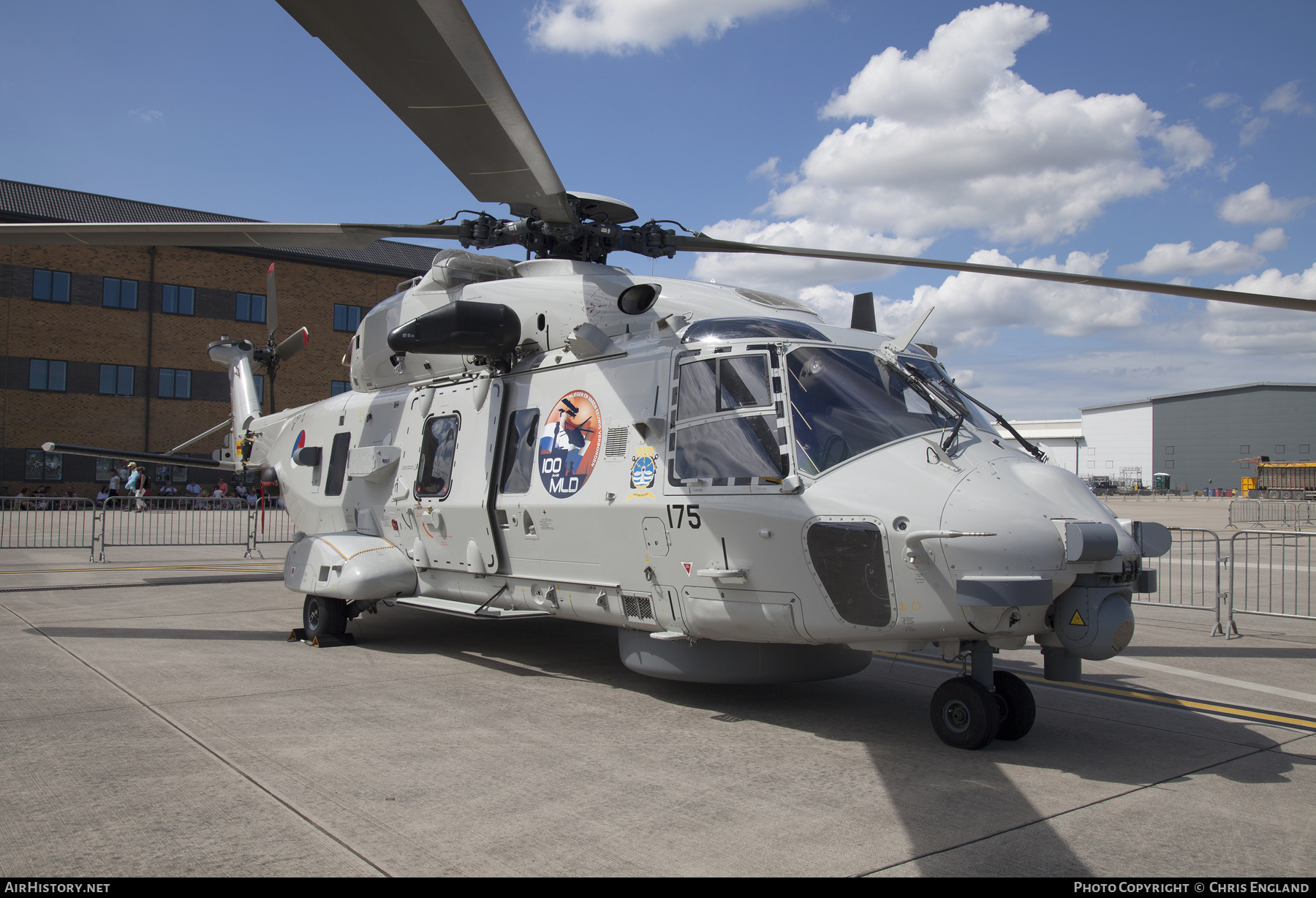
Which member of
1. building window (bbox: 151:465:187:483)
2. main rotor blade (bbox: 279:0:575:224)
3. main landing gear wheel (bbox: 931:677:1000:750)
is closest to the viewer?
main rotor blade (bbox: 279:0:575:224)

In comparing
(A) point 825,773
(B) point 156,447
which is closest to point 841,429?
(A) point 825,773

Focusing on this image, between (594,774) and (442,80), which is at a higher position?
(442,80)

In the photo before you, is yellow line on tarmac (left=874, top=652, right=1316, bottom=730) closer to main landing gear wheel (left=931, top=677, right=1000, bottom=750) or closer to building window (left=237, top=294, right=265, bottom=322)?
main landing gear wheel (left=931, top=677, right=1000, bottom=750)

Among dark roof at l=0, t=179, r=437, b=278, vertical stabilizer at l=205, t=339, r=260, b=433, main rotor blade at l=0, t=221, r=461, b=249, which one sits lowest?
vertical stabilizer at l=205, t=339, r=260, b=433

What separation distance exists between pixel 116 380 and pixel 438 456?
34.2 m

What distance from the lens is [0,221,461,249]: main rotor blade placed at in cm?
734

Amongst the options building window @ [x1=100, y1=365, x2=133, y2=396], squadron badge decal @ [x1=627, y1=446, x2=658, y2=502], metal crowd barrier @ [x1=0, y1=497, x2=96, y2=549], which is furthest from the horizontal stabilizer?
building window @ [x1=100, y1=365, x2=133, y2=396]

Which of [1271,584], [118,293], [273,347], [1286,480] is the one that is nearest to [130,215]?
[118,293]

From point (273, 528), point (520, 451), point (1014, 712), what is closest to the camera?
point (1014, 712)

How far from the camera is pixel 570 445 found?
7.00 meters

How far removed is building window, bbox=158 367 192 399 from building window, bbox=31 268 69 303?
14.7 feet

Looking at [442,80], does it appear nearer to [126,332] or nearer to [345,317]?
[126,332]

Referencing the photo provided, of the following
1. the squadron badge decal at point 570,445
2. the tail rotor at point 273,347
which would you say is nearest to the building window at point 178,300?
the tail rotor at point 273,347

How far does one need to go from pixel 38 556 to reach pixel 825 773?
17523 mm
